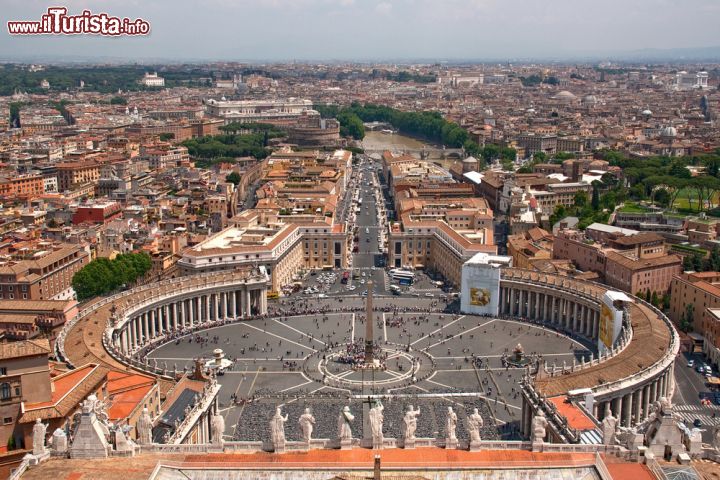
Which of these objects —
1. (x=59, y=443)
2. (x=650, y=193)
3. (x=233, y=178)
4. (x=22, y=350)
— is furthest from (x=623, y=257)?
(x=233, y=178)

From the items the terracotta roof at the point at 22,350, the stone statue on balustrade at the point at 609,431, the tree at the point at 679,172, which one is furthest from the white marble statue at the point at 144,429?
the tree at the point at 679,172

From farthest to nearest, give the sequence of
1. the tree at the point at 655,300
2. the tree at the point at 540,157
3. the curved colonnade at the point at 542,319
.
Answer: the tree at the point at 540,157
the tree at the point at 655,300
the curved colonnade at the point at 542,319

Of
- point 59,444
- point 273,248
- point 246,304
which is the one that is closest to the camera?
point 59,444

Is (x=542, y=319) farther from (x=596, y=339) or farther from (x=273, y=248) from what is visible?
(x=273, y=248)

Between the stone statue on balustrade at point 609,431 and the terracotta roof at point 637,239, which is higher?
the stone statue on balustrade at point 609,431

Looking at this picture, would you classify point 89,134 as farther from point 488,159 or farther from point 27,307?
point 27,307

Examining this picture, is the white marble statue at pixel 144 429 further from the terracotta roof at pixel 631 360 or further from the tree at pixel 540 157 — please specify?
the tree at pixel 540 157

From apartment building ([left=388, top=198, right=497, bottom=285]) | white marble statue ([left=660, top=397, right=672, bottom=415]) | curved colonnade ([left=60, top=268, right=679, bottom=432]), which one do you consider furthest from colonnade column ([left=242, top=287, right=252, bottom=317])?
white marble statue ([left=660, top=397, right=672, bottom=415])

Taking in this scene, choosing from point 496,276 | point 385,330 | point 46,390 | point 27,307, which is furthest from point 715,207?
point 46,390

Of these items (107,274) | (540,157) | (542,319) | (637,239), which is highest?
(540,157)
